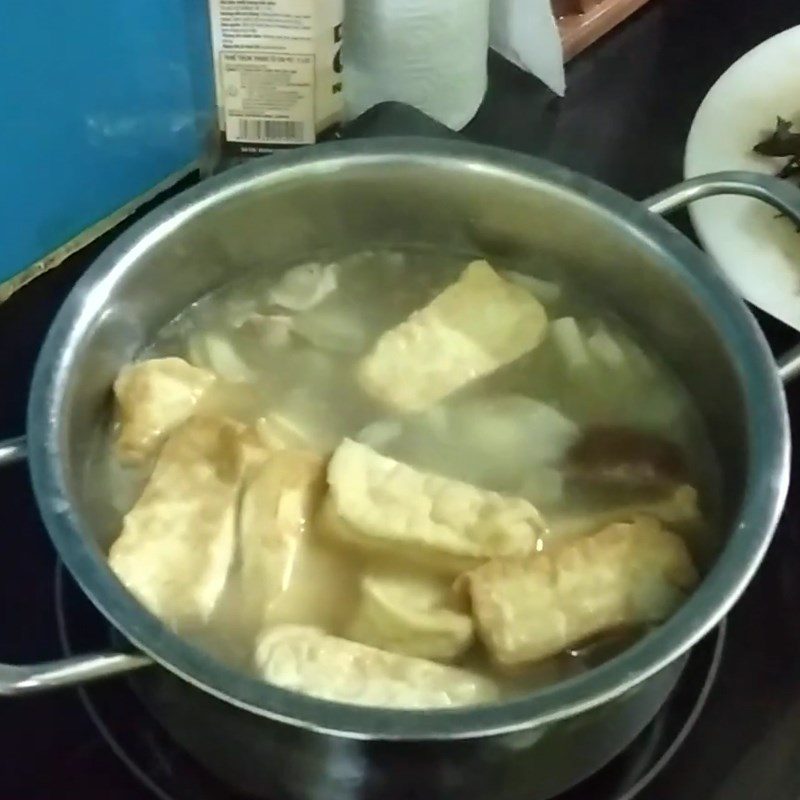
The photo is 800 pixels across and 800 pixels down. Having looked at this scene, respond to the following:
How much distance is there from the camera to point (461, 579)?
0.65 m

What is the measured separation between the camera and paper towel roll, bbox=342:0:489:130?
0.87 m

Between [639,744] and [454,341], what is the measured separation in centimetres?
27

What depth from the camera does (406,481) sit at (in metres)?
0.69

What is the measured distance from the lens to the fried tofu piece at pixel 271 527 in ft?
2.19

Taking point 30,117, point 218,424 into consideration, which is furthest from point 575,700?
point 30,117

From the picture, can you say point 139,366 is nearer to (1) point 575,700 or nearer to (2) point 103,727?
(2) point 103,727

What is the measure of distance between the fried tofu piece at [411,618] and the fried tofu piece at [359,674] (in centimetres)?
2

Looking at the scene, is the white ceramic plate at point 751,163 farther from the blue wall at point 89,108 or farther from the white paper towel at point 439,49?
the blue wall at point 89,108

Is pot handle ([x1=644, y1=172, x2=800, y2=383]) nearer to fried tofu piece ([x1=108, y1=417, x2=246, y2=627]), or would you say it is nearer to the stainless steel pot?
the stainless steel pot

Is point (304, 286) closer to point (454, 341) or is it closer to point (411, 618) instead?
point (454, 341)

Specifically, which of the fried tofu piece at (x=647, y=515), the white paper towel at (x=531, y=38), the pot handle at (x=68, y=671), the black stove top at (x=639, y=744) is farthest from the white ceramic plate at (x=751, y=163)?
the pot handle at (x=68, y=671)

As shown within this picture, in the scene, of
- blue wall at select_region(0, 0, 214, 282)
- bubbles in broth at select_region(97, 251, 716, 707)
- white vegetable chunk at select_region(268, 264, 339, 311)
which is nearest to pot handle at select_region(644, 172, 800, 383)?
bubbles in broth at select_region(97, 251, 716, 707)

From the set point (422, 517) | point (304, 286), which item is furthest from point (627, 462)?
point (304, 286)

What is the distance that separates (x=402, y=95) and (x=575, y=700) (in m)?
0.56
